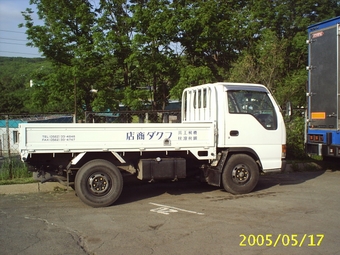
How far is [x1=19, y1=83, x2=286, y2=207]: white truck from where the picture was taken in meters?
7.88

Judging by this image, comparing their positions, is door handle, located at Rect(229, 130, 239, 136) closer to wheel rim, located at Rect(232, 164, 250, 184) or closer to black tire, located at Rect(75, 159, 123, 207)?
wheel rim, located at Rect(232, 164, 250, 184)

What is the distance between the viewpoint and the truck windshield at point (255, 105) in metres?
8.99

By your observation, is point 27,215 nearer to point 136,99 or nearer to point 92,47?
point 136,99

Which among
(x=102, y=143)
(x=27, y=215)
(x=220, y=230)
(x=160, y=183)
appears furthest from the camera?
(x=160, y=183)

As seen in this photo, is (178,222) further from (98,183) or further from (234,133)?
(234,133)

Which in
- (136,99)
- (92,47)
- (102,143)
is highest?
(92,47)

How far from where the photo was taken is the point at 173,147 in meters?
8.51

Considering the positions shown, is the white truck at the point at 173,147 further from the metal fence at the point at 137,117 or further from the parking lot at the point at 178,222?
the metal fence at the point at 137,117

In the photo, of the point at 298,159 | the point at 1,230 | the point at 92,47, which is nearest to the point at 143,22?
the point at 92,47

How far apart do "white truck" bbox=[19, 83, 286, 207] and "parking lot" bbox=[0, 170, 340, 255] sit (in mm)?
525

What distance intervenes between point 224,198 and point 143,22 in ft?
36.5

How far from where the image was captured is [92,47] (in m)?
18.0
